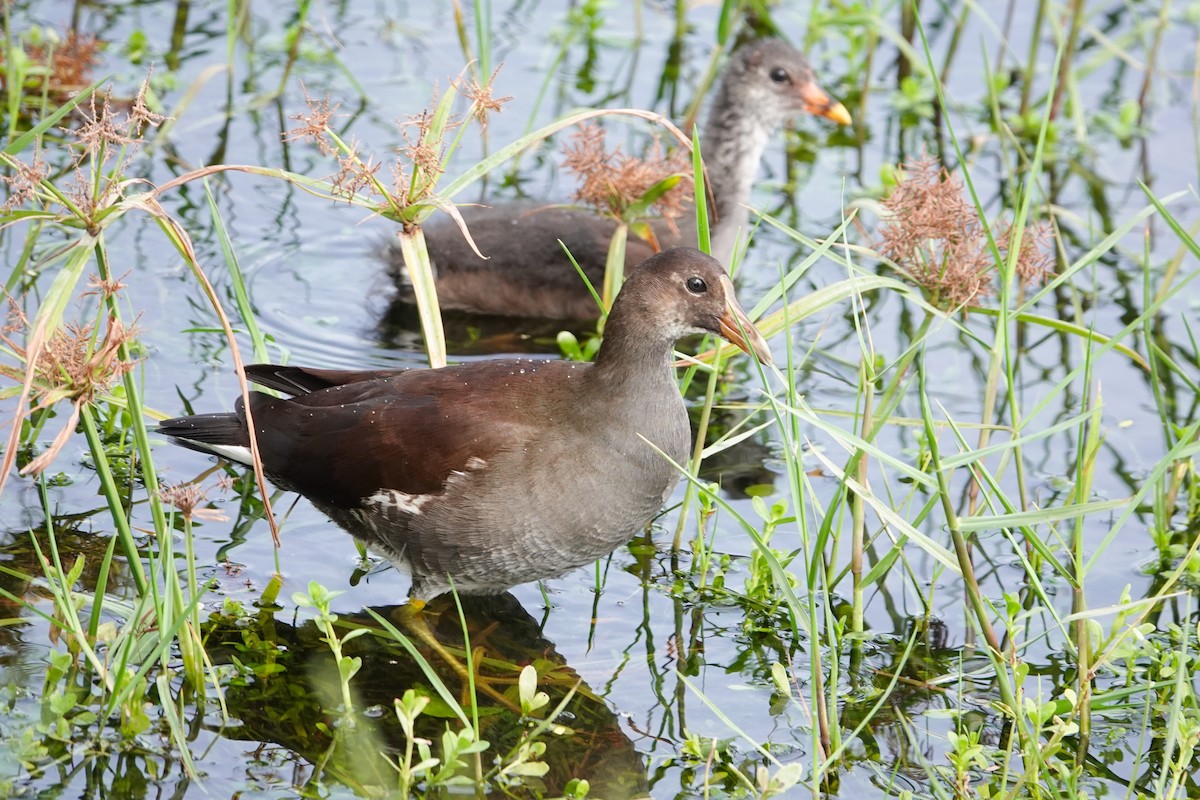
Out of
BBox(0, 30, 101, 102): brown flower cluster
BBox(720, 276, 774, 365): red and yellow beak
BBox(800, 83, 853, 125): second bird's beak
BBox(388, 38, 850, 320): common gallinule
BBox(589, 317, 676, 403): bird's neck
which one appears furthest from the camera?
BBox(800, 83, 853, 125): second bird's beak

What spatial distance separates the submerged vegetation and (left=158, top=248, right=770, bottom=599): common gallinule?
6.5 inches

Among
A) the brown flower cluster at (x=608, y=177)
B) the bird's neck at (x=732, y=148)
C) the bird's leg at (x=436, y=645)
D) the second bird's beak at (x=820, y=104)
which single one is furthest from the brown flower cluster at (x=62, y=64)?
the bird's leg at (x=436, y=645)

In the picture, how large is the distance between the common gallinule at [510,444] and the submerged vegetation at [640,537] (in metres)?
0.17

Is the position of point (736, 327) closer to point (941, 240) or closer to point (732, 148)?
point (941, 240)

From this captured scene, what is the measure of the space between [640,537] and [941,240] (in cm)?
128

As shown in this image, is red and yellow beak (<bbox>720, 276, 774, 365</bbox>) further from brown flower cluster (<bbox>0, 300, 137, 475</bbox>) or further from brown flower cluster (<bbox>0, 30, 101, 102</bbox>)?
brown flower cluster (<bbox>0, 30, 101, 102</bbox>)

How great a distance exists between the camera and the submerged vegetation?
10.4 ft

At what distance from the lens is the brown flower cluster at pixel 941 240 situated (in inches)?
144

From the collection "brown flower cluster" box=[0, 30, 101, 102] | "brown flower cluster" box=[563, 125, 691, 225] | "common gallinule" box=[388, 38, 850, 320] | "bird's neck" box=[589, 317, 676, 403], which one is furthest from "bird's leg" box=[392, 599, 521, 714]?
"brown flower cluster" box=[0, 30, 101, 102]

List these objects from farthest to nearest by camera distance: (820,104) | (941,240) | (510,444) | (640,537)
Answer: (820,104) < (640,537) < (941,240) < (510,444)

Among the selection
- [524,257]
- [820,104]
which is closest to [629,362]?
[524,257]

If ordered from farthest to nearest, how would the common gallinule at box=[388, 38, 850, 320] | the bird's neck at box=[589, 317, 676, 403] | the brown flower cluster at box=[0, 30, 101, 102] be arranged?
the brown flower cluster at box=[0, 30, 101, 102]
the common gallinule at box=[388, 38, 850, 320]
the bird's neck at box=[589, 317, 676, 403]

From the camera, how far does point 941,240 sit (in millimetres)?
3938

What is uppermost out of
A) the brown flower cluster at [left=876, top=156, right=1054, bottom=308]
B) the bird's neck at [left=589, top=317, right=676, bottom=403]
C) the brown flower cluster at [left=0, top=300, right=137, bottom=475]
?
the brown flower cluster at [left=876, top=156, right=1054, bottom=308]
